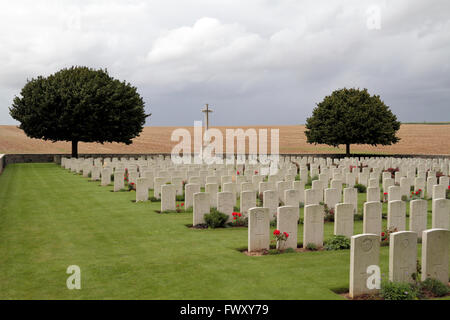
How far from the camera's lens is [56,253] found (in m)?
8.13

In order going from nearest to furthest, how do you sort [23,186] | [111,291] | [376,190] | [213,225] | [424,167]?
[111,291], [213,225], [376,190], [23,186], [424,167]

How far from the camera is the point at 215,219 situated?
35.2 feet

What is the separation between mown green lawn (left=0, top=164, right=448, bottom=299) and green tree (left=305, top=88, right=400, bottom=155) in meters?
32.6

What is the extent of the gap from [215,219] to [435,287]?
18.6 feet

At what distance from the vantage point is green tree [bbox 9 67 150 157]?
35.2 meters

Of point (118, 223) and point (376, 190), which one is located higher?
point (376, 190)

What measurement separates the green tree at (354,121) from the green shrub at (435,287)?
3722cm

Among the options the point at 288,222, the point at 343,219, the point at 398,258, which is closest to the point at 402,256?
the point at 398,258

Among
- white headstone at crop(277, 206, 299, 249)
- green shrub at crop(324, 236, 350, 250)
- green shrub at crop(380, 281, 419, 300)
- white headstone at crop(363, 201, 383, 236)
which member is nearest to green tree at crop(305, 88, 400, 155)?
white headstone at crop(363, 201, 383, 236)

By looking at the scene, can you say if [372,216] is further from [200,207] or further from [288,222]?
[200,207]
